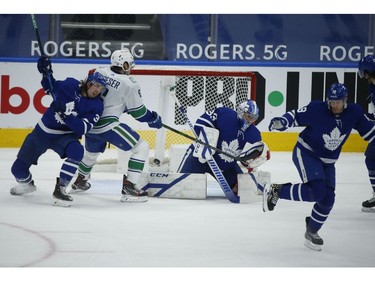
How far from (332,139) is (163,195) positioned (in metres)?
1.78

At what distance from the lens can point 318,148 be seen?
496 cm

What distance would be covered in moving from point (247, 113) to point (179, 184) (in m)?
0.62

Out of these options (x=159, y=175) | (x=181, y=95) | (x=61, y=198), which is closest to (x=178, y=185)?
(x=159, y=175)

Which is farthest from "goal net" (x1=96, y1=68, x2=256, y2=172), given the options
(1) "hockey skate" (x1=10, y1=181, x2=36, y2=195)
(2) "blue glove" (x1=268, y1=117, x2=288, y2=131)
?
(2) "blue glove" (x1=268, y1=117, x2=288, y2=131)

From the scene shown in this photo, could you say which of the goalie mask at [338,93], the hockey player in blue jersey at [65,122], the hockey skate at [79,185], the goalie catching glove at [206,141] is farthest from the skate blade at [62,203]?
the goalie mask at [338,93]

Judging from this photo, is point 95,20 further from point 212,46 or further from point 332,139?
point 332,139

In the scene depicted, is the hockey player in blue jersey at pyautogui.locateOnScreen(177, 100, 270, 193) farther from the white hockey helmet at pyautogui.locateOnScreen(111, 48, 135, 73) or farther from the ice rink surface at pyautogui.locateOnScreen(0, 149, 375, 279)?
the white hockey helmet at pyautogui.locateOnScreen(111, 48, 135, 73)

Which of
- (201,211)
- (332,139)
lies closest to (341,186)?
(201,211)

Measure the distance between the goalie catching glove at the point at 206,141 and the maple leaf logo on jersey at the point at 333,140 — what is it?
1.47 metres

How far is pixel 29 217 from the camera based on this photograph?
18.0 feet

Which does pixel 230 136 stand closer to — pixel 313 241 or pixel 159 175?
pixel 159 175

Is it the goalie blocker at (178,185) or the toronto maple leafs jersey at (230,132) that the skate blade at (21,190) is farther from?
the toronto maple leafs jersey at (230,132)

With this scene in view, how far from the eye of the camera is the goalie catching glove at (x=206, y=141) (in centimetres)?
631

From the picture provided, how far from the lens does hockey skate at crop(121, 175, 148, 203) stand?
6.23 m
